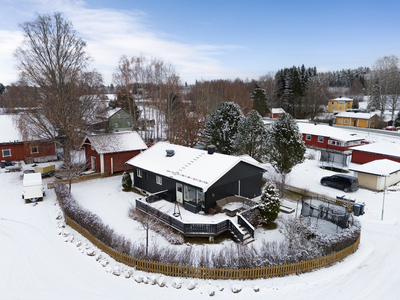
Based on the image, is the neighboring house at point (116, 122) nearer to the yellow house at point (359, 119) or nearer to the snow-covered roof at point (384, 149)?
the snow-covered roof at point (384, 149)

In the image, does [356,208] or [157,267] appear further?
[356,208]

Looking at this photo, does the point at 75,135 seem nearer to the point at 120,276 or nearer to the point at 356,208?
the point at 120,276

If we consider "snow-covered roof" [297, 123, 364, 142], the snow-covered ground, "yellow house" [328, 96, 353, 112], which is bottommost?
the snow-covered ground

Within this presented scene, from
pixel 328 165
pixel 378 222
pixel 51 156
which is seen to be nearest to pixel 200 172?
pixel 378 222

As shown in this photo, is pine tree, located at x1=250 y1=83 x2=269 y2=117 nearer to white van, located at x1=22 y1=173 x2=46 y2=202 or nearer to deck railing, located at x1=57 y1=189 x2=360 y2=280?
white van, located at x1=22 y1=173 x2=46 y2=202

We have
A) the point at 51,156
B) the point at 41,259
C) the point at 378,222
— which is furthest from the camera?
the point at 51,156

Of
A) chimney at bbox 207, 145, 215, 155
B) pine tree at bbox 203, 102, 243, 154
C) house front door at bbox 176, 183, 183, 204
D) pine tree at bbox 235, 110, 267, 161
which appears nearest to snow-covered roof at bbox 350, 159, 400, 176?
pine tree at bbox 235, 110, 267, 161
